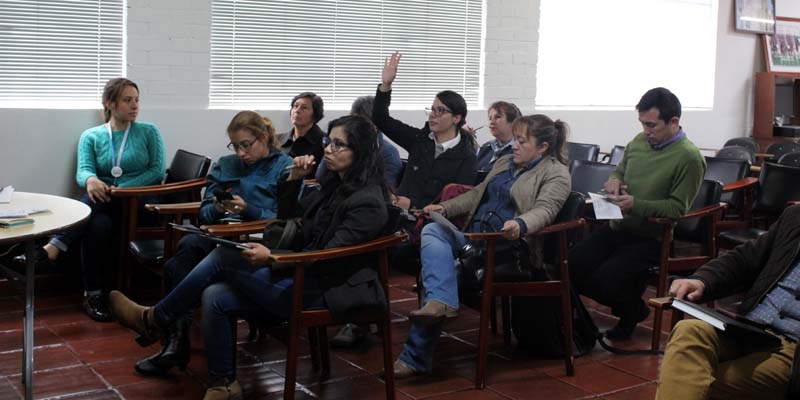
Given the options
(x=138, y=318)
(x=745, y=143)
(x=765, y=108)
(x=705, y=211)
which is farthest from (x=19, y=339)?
(x=765, y=108)

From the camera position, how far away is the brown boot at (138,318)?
3352 mm

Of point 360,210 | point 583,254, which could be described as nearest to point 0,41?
→ point 360,210

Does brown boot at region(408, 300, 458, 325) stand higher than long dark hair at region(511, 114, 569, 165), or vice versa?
long dark hair at region(511, 114, 569, 165)

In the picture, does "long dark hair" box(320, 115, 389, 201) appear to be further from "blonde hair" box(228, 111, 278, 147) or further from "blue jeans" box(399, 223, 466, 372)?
"blonde hair" box(228, 111, 278, 147)

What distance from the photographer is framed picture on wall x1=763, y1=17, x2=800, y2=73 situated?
8.32 meters

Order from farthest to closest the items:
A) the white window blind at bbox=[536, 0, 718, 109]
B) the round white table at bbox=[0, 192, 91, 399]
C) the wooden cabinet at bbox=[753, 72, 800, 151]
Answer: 1. the wooden cabinet at bbox=[753, 72, 800, 151]
2. the white window blind at bbox=[536, 0, 718, 109]
3. the round white table at bbox=[0, 192, 91, 399]

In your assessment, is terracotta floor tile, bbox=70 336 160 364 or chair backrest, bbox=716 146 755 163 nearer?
terracotta floor tile, bbox=70 336 160 364

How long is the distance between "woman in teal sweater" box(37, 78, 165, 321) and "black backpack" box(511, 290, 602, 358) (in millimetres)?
2039

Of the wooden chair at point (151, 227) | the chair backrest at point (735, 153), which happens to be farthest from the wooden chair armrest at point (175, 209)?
the chair backrest at point (735, 153)

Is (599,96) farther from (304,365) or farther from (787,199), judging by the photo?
(304,365)

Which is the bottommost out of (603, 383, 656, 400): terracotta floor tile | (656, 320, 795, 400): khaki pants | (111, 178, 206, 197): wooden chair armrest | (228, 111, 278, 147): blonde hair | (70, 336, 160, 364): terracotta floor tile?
(70, 336, 160, 364): terracotta floor tile

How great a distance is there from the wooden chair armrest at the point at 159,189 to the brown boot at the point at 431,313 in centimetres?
170

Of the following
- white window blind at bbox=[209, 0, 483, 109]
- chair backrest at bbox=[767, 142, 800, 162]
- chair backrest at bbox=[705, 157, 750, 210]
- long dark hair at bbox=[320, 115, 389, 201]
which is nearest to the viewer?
long dark hair at bbox=[320, 115, 389, 201]

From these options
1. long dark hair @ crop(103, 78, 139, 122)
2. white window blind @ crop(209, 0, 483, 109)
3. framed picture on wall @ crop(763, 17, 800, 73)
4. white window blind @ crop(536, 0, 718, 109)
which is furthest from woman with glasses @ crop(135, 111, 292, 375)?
framed picture on wall @ crop(763, 17, 800, 73)
